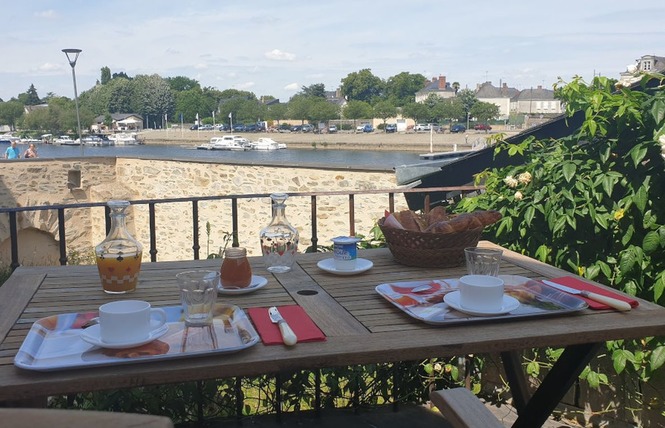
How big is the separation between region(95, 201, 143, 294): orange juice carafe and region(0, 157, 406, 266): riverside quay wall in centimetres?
613

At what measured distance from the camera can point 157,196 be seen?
10586 millimetres

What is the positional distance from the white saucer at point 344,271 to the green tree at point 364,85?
56.4m

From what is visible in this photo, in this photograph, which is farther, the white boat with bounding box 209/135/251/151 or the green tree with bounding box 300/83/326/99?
the green tree with bounding box 300/83/326/99

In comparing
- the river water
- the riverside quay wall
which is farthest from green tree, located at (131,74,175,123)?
the riverside quay wall

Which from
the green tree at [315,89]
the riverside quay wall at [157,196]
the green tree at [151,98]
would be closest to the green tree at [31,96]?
the green tree at [151,98]

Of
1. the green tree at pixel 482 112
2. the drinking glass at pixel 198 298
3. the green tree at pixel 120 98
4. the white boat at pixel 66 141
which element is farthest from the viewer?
the green tree at pixel 120 98

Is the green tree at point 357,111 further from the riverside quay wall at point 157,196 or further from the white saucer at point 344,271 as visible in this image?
the white saucer at point 344,271

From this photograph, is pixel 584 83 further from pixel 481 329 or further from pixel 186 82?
pixel 186 82

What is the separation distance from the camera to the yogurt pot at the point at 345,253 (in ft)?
5.91

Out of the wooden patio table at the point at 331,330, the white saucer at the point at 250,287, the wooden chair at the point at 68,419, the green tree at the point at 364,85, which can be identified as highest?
the green tree at the point at 364,85

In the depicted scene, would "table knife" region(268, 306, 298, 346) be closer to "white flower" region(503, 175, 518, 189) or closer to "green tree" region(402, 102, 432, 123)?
"white flower" region(503, 175, 518, 189)

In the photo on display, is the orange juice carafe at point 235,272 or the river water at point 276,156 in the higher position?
the orange juice carafe at point 235,272

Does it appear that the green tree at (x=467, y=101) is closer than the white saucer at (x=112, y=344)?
No

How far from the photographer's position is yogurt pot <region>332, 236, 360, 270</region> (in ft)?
5.91
